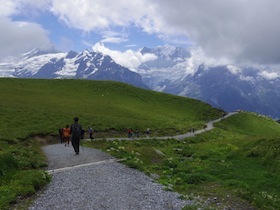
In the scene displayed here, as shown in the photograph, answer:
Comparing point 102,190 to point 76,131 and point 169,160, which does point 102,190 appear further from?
point 76,131

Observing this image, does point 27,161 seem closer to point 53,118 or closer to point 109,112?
point 53,118

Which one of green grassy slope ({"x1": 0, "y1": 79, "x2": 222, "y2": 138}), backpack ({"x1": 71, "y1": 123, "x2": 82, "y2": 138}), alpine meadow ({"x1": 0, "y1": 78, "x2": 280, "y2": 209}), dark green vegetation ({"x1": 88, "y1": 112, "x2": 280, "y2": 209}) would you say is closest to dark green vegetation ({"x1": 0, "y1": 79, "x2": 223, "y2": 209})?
green grassy slope ({"x1": 0, "y1": 79, "x2": 222, "y2": 138})

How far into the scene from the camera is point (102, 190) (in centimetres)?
2053

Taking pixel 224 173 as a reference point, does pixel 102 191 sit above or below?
above

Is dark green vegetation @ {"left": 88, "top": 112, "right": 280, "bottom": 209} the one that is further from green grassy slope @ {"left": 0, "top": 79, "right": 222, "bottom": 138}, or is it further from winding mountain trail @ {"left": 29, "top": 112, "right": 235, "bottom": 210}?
green grassy slope @ {"left": 0, "top": 79, "right": 222, "bottom": 138}

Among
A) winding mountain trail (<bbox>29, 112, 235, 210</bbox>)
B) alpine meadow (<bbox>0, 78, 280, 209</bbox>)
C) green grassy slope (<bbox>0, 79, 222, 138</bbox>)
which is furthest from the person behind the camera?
green grassy slope (<bbox>0, 79, 222, 138</bbox>)

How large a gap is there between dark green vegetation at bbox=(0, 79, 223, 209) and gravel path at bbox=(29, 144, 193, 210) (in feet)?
4.57

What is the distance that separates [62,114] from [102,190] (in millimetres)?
64038

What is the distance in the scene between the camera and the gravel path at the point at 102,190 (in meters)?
17.7

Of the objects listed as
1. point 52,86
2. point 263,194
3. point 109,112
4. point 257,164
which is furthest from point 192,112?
point 263,194

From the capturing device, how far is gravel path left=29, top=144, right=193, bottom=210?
17.7 m

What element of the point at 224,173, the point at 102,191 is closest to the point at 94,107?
the point at 224,173

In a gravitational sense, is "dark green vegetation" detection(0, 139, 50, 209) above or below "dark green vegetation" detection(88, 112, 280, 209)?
above

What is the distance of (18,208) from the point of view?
16.5 m
